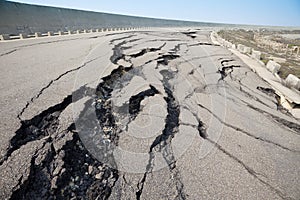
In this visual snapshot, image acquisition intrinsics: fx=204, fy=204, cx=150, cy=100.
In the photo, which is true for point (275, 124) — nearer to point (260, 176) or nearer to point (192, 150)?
point (260, 176)

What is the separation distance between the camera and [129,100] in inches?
151

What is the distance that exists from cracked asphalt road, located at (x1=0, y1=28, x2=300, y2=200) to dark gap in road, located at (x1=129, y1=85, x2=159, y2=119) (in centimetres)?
2

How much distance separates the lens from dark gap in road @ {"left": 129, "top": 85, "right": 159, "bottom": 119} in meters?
3.54

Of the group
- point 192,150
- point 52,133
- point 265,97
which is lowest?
point 265,97

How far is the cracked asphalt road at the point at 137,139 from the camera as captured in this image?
6.98 feet

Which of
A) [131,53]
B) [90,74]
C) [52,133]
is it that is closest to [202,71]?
[131,53]

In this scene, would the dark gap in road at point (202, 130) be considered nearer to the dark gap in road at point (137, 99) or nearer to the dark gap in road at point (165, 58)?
the dark gap in road at point (137, 99)

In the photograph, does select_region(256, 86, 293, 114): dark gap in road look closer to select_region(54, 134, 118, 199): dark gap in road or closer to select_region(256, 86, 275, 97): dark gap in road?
select_region(256, 86, 275, 97): dark gap in road

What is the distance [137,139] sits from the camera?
9.34ft

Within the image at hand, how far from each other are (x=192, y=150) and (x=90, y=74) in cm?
313

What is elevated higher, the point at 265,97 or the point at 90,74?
the point at 90,74

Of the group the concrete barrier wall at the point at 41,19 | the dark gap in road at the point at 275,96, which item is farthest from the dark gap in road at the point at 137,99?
the concrete barrier wall at the point at 41,19

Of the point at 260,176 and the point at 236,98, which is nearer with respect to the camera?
the point at 260,176

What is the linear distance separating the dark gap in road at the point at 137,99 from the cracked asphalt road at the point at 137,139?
20mm
